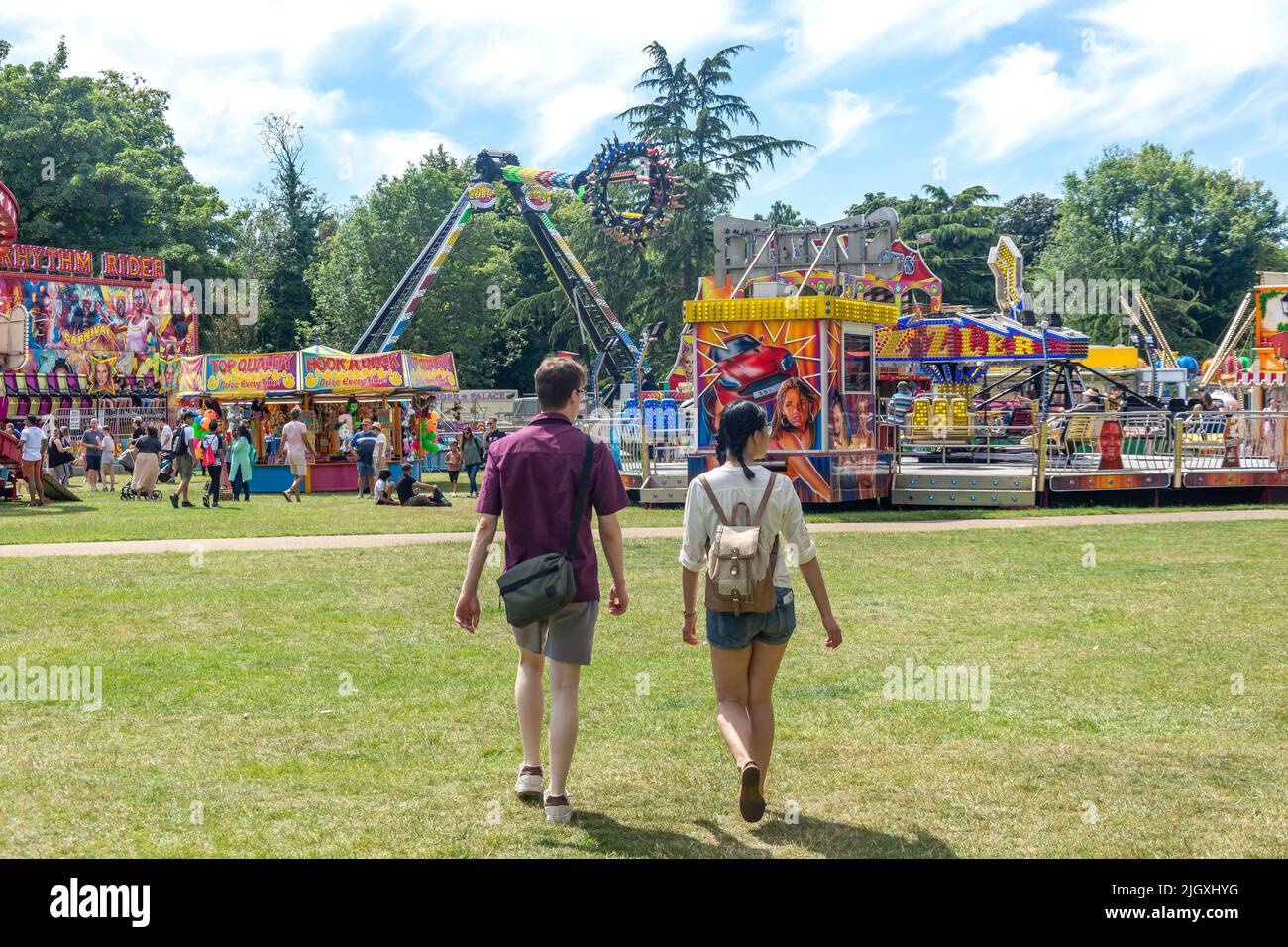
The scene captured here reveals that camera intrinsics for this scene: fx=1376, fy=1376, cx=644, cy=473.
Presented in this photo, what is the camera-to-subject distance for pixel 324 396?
119 ft

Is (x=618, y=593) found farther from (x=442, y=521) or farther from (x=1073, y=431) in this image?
(x=1073, y=431)

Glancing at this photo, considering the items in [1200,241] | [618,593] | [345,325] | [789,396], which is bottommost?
[618,593]

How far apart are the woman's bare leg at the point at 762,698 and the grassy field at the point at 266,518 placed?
1453 cm

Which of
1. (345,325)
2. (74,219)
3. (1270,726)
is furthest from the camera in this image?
(345,325)

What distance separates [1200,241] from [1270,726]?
6841 centimetres

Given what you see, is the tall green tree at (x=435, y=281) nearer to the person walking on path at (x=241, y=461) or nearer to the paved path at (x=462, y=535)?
the person walking on path at (x=241, y=461)

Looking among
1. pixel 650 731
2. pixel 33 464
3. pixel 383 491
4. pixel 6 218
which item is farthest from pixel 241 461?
pixel 650 731

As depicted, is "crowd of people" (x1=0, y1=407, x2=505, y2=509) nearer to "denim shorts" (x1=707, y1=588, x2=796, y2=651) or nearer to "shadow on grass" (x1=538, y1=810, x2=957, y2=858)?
"denim shorts" (x1=707, y1=588, x2=796, y2=651)

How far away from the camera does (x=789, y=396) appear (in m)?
22.7

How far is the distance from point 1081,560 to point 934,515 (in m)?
6.80

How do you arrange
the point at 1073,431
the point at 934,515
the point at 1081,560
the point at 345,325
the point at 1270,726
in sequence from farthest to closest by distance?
the point at 345,325 → the point at 1073,431 → the point at 934,515 → the point at 1081,560 → the point at 1270,726
